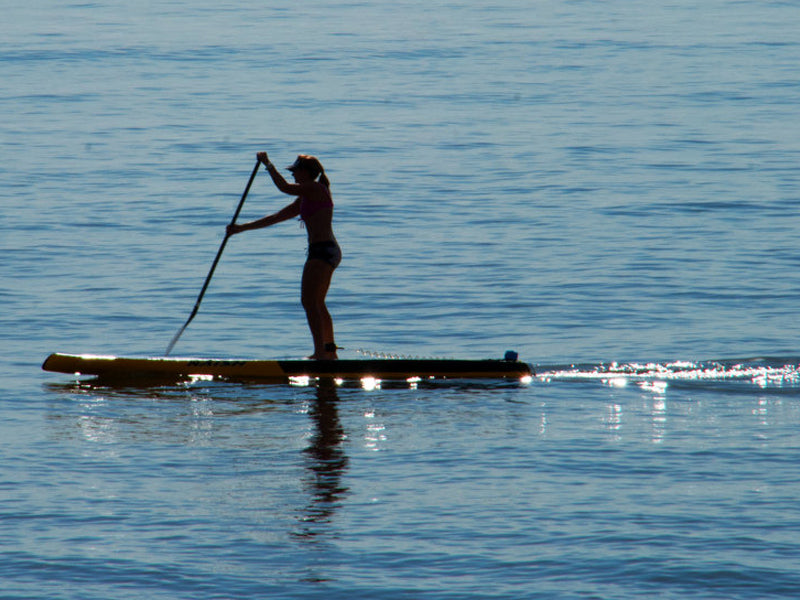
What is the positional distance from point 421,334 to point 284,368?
9.14 feet

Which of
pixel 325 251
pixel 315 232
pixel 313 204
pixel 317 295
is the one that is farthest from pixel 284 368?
pixel 313 204

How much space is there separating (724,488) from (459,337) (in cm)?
600

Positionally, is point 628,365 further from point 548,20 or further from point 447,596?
point 548,20

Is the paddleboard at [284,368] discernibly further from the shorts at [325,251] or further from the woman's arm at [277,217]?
the woman's arm at [277,217]

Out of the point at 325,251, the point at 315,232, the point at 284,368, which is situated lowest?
the point at 284,368

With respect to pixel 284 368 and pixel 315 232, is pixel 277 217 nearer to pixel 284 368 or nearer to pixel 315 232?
pixel 315 232

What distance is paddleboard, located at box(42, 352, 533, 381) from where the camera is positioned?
48.7 ft

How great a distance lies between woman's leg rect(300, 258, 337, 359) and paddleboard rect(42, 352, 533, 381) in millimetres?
311

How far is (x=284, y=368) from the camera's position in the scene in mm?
14969

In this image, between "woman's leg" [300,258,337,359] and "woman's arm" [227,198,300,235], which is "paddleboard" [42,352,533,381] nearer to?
"woman's leg" [300,258,337,359]

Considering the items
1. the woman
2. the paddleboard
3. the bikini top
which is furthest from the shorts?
the paddleboard

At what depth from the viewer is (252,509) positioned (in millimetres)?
11227

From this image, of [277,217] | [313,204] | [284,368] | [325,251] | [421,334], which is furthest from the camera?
[421,334]

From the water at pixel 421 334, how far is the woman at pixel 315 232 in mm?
675
